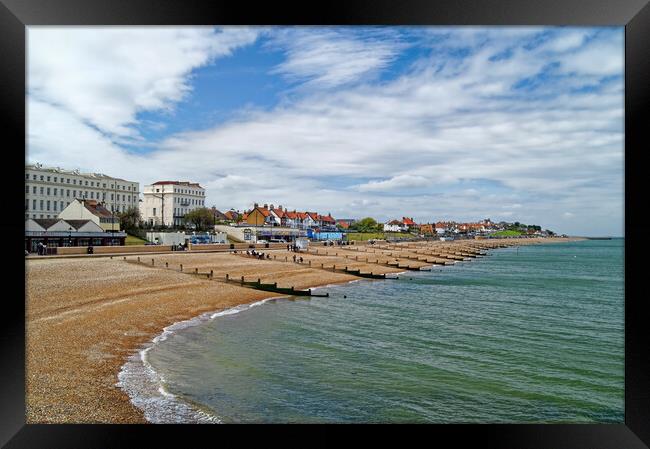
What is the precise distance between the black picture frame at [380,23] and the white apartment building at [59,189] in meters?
24.9

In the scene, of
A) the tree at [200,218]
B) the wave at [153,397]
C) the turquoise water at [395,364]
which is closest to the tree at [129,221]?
the tree at [200,218]

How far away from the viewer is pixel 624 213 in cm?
361

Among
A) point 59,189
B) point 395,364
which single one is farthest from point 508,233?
point 395,364

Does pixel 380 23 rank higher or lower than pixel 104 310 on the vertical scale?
higher

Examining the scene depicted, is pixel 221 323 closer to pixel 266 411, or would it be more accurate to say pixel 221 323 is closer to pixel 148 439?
pixel 266 411

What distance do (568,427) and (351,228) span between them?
82331mm

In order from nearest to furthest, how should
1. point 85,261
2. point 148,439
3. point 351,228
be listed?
point 148,439
point 85,261
point 351,228

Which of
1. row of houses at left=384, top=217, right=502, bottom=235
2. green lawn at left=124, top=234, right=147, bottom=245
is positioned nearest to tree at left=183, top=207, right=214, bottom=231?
green lawn at left=124, top=234, right=147, bottom=245

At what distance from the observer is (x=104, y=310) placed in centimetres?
1044

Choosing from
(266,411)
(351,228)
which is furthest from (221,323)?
(351,228)

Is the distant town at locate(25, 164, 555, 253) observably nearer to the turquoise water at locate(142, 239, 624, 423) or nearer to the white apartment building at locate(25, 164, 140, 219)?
the white apartment building at locate(25, 164, 140, 219)

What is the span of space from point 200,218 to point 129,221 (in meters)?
9.10

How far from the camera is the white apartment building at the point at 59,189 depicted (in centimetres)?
2670

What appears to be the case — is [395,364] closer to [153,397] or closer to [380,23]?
[153,397]
